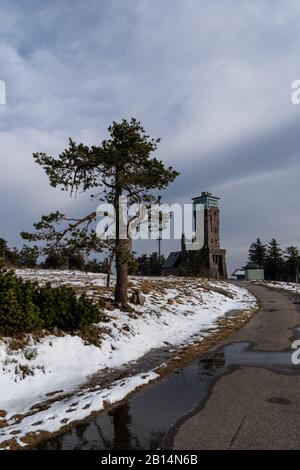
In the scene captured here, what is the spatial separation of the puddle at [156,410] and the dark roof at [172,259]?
3747 inches

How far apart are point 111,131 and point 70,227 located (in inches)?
171

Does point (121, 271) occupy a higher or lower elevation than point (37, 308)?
higher

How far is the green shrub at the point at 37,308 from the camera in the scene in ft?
30.3

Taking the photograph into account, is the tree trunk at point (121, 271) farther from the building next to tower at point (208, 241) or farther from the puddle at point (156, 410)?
the building next to tower at point (208, 241)

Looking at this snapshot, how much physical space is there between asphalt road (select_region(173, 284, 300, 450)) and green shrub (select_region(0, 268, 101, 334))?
4.64 meters

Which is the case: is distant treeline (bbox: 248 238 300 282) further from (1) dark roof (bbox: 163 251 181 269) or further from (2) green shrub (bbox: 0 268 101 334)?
(2) green shrub (bbox: 0 268 101 334)

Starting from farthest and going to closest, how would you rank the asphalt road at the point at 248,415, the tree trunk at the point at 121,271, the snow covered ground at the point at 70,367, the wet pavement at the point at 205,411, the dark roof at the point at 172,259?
the dark roof at the point at 172,259 < the tree trunk at the point at 121,271 < the snow covered ground at the point at 70,367 < the wet pavement at the point at 205,411 < the asphalt road at the point at 248,415

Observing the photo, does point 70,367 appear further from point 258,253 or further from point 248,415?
point 258,253

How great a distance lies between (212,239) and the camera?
9262 cm

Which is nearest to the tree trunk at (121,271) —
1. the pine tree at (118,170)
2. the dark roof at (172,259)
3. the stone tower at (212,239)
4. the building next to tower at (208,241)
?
the pine tree at (118,170)

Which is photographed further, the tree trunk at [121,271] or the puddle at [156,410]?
the tree trunk at [121,271]

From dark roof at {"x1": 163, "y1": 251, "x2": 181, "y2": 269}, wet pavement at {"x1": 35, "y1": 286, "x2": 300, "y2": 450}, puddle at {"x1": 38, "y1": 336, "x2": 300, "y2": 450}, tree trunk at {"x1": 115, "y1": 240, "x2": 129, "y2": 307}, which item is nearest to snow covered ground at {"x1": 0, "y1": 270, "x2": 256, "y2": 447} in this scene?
puddle at {"x1": 38, "y1": 336, "x2": 300, "y2": 450}

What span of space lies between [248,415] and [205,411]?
2.30 ft

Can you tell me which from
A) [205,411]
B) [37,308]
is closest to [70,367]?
[37,308]
